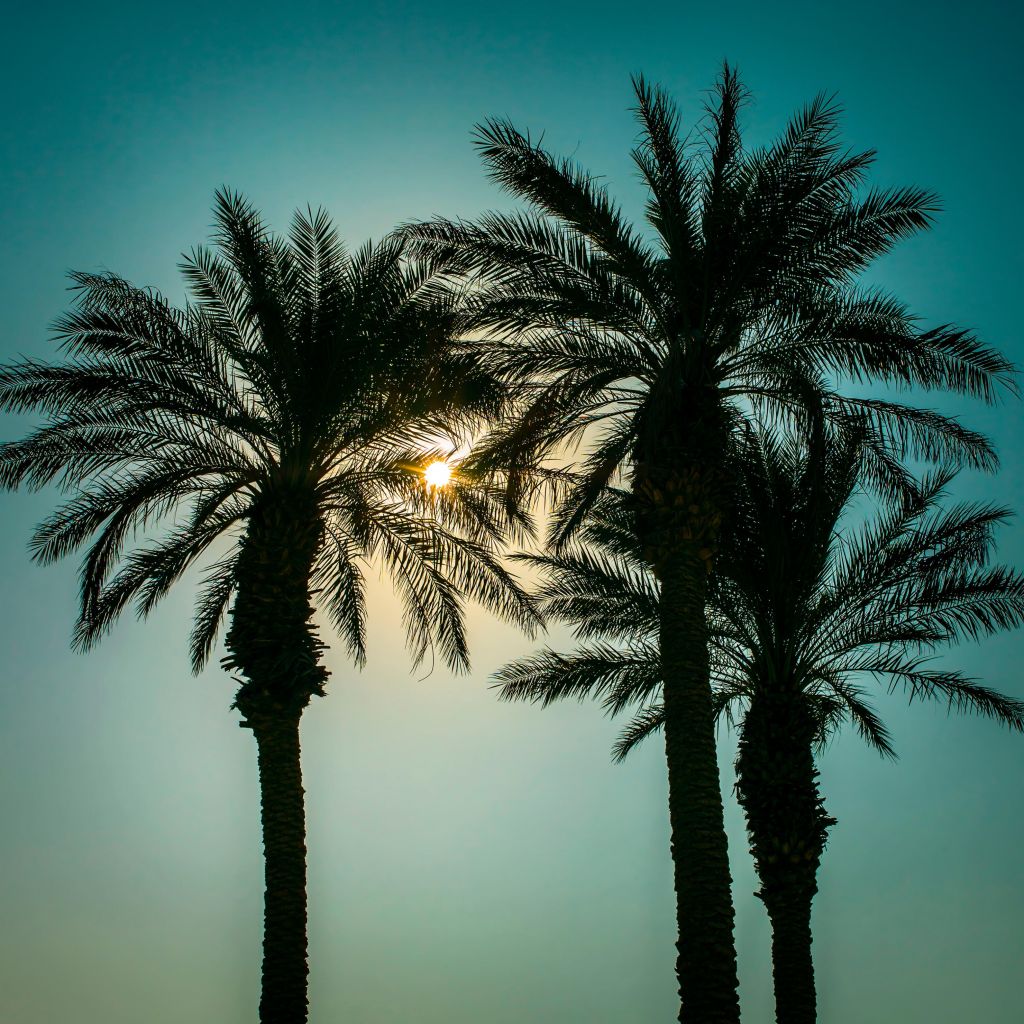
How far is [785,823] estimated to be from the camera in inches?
787

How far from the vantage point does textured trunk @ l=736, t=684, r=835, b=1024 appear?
19547 millimetres

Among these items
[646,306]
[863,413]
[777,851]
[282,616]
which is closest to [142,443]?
[282,616]

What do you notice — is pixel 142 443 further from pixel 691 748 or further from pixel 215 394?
pixel 691 748

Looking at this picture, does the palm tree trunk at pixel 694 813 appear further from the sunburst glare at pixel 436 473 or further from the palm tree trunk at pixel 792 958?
the palm tree trunk at pixel 792 958

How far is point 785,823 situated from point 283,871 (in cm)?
810

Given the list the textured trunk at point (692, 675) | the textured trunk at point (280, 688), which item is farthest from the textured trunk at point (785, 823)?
the textured trunk at point (280, 688)

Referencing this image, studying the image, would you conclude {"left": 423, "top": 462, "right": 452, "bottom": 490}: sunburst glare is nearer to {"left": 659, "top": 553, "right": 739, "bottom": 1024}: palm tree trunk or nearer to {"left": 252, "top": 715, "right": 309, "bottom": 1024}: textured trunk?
{"left": 659, "top": 553, "right": 739, "bottom": 1024}: palm tree trunk

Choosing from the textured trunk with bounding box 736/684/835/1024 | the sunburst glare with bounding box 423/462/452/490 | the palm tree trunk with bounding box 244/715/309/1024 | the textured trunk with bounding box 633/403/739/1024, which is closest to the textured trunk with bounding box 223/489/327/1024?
the palm tree trunk with bounding box 244/715/309/1024

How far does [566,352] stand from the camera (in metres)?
17.3

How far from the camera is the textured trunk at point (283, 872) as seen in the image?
15.8 m

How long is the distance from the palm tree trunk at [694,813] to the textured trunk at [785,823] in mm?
4768

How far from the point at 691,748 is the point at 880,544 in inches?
265

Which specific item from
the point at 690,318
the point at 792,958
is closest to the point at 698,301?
the point at 690,318

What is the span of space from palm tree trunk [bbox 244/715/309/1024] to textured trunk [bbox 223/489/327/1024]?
1 centimetres
